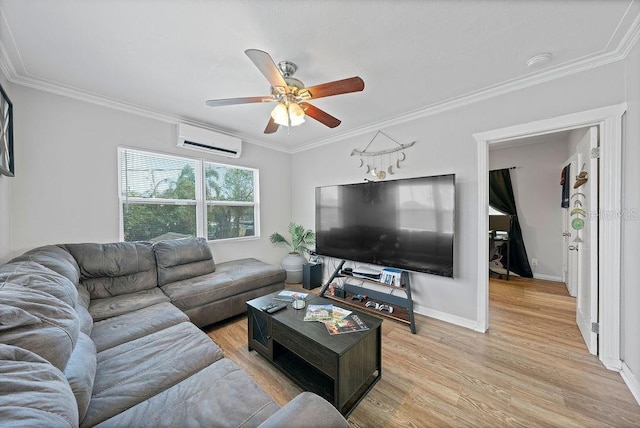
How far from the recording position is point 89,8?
1.41 m

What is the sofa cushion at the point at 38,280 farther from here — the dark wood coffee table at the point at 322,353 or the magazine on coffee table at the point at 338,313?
the magazine on coffee table at the point at 338,313

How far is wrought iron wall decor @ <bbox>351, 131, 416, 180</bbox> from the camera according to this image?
3.01 m

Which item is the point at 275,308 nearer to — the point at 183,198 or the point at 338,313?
the point at 338,313

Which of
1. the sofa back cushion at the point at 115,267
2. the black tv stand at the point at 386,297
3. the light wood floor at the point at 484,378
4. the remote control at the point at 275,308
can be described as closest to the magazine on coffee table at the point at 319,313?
the remote control at the point at 275,308

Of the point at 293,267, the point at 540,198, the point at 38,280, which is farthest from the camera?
the point at 540,198

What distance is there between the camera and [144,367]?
1.26 meters

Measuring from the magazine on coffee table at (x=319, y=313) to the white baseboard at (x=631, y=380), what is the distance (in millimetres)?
2080

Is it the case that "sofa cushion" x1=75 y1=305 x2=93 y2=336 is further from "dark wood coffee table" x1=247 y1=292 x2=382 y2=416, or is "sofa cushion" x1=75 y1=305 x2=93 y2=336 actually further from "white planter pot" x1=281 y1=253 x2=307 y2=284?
"white planter pot" x1=281 y1=253 x2=307 y2=284

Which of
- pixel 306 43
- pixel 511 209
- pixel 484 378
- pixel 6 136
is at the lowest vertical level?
pixel 484 378

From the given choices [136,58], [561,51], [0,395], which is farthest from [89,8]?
[561,51]

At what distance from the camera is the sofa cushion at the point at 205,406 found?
92 centimetres

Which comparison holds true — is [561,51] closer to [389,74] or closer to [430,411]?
[389,74]

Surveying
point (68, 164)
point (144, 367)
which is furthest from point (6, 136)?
point (144, 367)

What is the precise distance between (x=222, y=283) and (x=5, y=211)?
1902 millimetres
